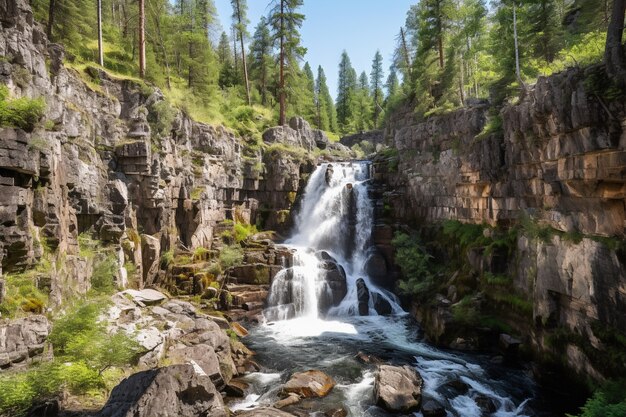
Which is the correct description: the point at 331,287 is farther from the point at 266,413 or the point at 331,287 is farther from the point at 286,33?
the point at 286,33

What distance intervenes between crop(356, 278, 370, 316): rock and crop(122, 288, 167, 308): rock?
11.6m

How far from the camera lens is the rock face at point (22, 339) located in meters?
8.80

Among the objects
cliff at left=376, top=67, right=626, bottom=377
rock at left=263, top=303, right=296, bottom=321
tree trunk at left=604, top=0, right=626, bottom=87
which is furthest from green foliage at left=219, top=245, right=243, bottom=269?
tree trunk at left=604, top=0, right=626, bottom=87

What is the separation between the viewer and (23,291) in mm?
10617

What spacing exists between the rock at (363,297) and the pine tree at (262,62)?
2675 centimetres

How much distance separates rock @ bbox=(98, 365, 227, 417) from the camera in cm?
803

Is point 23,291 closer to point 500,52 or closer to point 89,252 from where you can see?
point 89,252

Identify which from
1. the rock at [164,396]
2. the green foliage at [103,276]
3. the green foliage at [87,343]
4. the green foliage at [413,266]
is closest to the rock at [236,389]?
the rock at [164,396]

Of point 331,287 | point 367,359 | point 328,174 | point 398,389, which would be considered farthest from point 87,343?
point 328,174

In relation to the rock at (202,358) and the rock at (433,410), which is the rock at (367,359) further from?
the rock at (202,358)

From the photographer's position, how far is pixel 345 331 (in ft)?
65.3

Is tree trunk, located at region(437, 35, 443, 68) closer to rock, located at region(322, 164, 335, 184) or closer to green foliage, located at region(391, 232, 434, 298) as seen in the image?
rock, located at region(322, 164, 335, 184)

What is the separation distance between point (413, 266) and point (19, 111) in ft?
66.3

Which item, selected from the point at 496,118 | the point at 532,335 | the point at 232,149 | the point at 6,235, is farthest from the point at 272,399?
the point at 232,149
